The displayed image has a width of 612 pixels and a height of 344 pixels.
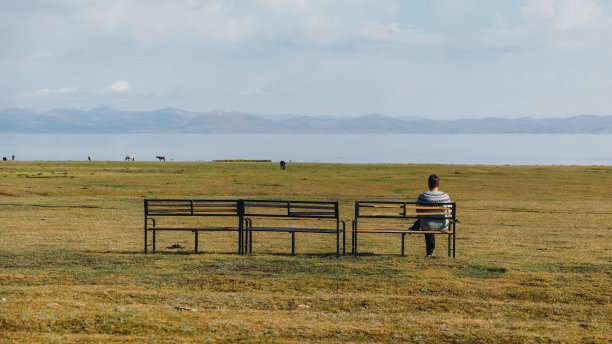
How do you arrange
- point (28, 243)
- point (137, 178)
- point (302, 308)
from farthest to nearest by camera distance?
point (137, 178) < point (28, 243) < point (302, 308)

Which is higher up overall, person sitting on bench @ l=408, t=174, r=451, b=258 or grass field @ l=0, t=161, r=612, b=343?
person sitting on bench @ l=408, t=174, r=451, b=258

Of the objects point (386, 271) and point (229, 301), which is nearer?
point (229, 301)

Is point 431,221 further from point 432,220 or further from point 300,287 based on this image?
point 300,287

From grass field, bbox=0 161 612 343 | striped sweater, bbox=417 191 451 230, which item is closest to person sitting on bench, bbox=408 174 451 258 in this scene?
striped sweater, bbox=417 191 451 230

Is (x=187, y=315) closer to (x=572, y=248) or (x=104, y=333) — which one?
(x=104, y=333)

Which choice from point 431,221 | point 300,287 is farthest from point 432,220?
point 300,287

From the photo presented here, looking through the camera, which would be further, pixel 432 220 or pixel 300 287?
pixel 432 220

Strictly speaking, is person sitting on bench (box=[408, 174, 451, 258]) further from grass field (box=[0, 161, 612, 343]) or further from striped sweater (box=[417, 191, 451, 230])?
grass field (box=[0, 161, 612, 343])

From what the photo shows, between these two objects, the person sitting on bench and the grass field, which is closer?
the grass field

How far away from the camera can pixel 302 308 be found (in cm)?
938

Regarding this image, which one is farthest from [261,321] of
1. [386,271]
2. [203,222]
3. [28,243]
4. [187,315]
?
[203,222]

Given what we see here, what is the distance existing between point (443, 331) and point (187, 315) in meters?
3.47

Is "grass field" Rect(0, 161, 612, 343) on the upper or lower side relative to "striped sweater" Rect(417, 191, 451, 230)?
lower

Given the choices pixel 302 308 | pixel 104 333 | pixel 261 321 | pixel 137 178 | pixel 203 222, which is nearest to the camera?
pixel 104 333
